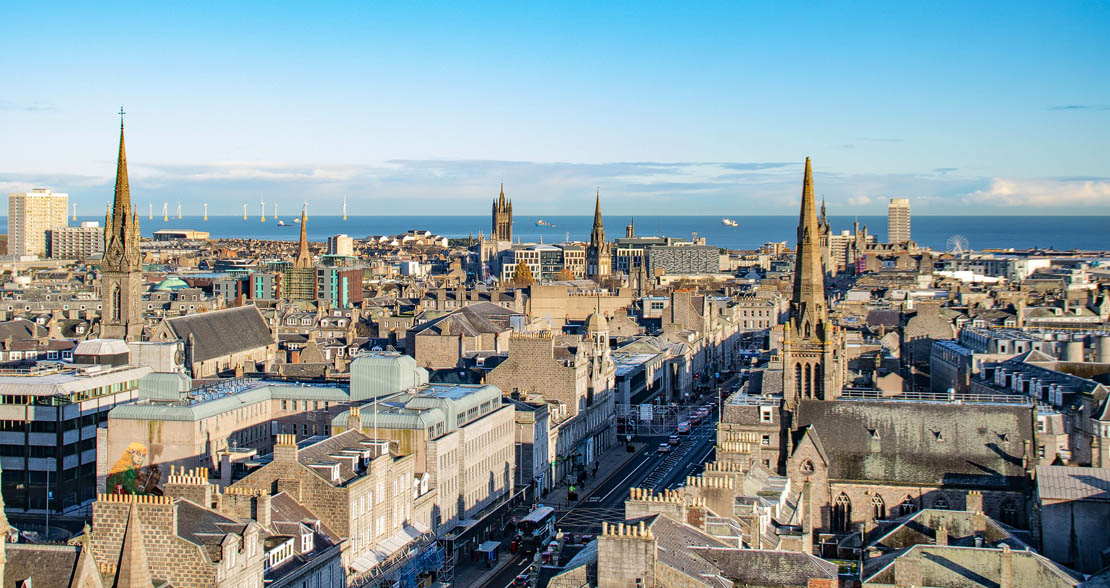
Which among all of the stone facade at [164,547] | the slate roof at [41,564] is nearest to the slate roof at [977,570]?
the stone facade at [164,547]

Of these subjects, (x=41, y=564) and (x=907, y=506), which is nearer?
(x=41, y=564)

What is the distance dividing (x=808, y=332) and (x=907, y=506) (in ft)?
36.9

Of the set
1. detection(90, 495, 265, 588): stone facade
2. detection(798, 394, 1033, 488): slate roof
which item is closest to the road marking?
detection(798, 394, 1033, 488): slate roof

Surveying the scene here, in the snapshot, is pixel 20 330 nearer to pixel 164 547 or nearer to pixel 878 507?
pixel 878 507

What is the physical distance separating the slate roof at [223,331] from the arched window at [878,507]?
62451 mm

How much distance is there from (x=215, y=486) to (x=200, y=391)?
27632mm

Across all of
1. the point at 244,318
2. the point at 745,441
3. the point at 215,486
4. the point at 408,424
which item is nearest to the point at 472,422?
the point at 408,424

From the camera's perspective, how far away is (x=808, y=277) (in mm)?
69062

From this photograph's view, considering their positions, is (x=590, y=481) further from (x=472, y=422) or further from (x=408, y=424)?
(x=408, y=424)

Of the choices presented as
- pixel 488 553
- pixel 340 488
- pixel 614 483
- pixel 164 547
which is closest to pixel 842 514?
pixel 488 553

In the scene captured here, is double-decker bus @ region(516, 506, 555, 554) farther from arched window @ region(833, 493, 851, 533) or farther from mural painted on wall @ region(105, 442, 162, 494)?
mural painted on wall @ region(105, 442, 162, 494)

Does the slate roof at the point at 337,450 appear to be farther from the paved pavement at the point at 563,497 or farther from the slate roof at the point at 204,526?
the slate roof at the point at 204,526

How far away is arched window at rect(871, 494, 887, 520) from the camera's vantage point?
61.3 meters

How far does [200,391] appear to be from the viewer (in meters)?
75.1
